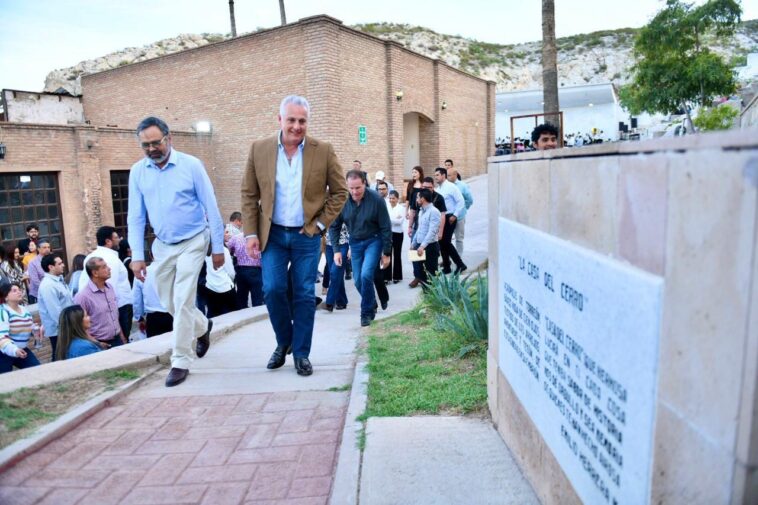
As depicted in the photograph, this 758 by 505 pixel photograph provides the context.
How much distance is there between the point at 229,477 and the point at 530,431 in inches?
59.0

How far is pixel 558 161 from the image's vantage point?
2.25 metres

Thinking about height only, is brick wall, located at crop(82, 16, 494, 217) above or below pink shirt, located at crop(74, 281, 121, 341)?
above

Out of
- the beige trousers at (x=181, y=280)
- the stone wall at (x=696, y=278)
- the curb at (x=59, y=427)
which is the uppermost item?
the stone wall at (x=696, y=278)

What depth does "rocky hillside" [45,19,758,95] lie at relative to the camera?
2586 inches

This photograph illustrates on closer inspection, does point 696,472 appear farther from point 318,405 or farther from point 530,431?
point 318,405

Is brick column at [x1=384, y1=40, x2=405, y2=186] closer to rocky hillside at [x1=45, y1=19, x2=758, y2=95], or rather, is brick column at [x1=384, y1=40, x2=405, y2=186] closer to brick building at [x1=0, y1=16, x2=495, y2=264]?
brick building at [x1=0, y1=16, x2=495, y2=264]

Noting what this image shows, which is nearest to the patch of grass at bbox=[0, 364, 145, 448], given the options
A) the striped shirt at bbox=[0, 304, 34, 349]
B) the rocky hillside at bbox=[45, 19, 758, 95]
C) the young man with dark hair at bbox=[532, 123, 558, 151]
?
the striped shirt at bbox=[0, 304, 34, 349]

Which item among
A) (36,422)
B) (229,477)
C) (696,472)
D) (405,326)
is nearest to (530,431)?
(696,472)

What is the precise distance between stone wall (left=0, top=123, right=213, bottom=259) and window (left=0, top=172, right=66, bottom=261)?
252 millimetres

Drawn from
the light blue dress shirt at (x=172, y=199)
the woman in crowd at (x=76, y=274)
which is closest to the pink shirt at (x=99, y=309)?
the woman in crowd at (x=76, y=274)

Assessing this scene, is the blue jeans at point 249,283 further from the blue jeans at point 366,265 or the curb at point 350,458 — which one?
the curb at point 350,458

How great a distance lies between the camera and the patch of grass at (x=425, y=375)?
356 cm

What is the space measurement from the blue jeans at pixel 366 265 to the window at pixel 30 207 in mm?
15422

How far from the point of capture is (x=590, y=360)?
6.01 feet
